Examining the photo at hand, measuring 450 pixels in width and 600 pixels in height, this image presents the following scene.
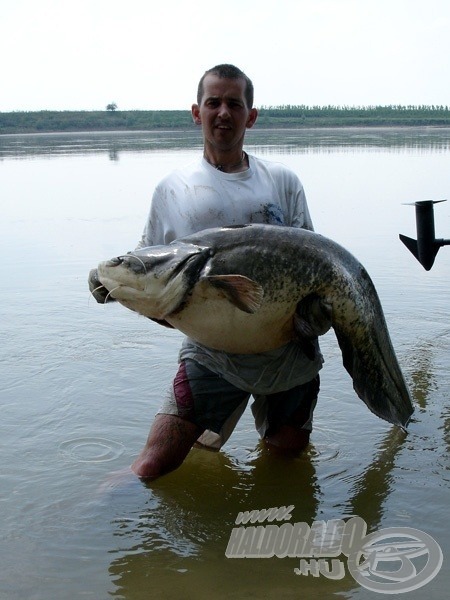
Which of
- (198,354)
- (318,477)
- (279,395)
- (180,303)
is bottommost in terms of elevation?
(318,477)

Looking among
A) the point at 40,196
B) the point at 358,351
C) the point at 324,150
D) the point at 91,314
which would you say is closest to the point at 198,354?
the point at 358,351

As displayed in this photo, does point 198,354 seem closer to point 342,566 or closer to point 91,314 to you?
point 342,566

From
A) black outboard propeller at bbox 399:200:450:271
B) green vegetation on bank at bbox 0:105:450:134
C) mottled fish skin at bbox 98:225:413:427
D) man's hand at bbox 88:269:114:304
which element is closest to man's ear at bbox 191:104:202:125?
mottled fish skin at bbox 98:225:413:427

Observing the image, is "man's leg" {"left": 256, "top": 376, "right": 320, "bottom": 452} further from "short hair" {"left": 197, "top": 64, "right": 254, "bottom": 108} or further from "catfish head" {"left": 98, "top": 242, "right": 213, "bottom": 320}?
"short hair" {"left": 197, "top": 64, "right": 254, "bottom": 108}

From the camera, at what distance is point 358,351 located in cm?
391

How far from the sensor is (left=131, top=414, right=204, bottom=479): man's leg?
395 cm

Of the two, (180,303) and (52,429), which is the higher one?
(180,303)

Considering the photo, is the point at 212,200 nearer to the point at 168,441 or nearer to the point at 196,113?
the point at 196,113

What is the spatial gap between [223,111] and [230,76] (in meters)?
0.19

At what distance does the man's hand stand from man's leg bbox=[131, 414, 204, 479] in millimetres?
672

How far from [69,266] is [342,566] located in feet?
23.1

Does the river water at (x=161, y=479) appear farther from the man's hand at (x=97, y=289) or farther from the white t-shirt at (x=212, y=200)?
the white t-shirt at (x=212, y=200)

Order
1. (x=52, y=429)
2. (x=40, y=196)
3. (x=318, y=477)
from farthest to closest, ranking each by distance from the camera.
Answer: (x=40, y=196) < (x=52, y=429) < (x=318, y=477)

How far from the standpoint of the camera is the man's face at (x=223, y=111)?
3.91 metres
